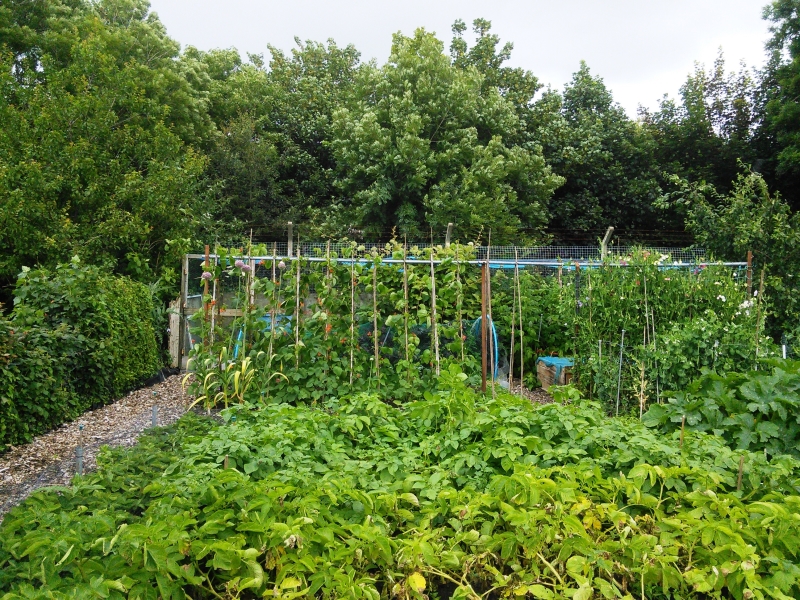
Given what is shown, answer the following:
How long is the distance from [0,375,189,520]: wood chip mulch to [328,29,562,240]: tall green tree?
8441mm

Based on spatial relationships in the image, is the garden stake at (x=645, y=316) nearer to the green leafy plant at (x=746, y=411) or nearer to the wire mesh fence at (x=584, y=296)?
the wire mesh fence at (x=584, y=296)

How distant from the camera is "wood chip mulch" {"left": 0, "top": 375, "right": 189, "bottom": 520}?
14.0ft

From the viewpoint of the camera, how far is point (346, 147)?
15.8 m

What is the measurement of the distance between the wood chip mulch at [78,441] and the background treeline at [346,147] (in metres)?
2.70

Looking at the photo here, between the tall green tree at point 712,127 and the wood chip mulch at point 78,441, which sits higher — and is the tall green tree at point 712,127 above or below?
above

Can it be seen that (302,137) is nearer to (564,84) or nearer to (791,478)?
(564,84)

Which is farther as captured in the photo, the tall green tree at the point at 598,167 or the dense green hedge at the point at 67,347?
the tall green tree at the point at 598,167

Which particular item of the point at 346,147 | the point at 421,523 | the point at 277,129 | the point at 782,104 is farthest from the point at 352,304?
the point at 782,104

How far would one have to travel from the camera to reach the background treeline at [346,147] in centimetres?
975

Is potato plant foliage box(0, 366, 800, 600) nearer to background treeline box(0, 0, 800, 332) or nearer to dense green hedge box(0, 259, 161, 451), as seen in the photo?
dense green hedge box(0, 259, 161, 451)

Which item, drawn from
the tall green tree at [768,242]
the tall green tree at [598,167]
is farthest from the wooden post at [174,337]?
the tall green tree at [598,167]

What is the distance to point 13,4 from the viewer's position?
1547 cm

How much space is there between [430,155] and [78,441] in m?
11.0

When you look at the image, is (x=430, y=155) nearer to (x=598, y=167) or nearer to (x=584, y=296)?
(x=598, y=167)
